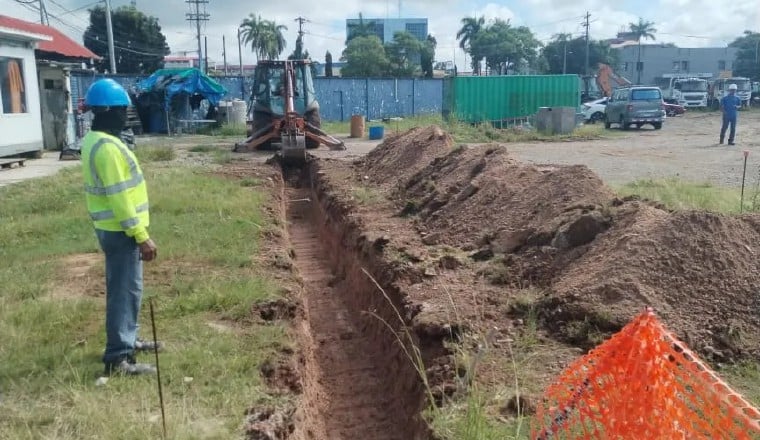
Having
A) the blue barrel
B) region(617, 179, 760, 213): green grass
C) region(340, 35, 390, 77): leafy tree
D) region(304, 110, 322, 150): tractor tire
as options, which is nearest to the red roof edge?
region(304, 110, 322, 150): tractor tire

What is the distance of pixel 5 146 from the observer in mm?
16766

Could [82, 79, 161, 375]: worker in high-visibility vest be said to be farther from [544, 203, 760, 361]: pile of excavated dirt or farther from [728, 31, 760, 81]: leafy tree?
[728, 31, 760, 81]: leafy tree

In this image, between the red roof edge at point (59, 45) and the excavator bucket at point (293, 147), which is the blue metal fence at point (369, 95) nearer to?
the red roof edge at point (59, 45)

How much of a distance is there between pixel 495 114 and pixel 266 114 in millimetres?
12158

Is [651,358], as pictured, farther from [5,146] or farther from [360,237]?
[5,146]

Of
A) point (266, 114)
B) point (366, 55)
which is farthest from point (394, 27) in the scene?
point (266, 114)

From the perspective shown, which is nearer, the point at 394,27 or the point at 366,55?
the point at 366,55

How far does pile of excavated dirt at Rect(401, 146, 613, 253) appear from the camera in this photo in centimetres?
740

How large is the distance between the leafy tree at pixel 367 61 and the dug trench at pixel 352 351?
57.2m

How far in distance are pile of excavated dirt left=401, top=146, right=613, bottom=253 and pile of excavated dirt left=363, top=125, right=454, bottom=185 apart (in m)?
1.99

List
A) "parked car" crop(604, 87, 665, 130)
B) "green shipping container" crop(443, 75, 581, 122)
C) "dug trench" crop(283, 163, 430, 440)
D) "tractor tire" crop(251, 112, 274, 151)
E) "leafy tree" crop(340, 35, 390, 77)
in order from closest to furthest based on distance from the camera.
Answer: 1. "dug trench" crop(283, 163, 430, 440)
2. "tractor tire" crop(251, 112, 274, 151)
3. "green shipping container" crop(443, 75, 581, 122)
4. "parked car" crop(604, 87, 665, 130)
5. "leafy tree" crop(340, 35, 390, 77)

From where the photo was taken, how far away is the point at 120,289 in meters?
4.66

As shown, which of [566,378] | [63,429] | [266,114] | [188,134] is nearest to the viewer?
[566,378]

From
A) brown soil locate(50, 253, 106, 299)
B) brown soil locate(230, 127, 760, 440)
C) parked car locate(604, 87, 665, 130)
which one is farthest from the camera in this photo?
parked car locate(604, 87, 665, 130)
